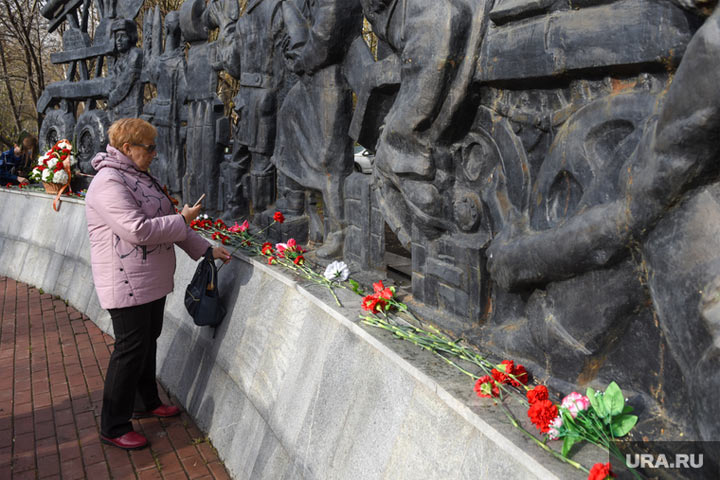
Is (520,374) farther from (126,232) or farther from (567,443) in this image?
(126,232)

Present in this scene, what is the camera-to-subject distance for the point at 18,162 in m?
10.3

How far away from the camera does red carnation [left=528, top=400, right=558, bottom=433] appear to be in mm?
2014

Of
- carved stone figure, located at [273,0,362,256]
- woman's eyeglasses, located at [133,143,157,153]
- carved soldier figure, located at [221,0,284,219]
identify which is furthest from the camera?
carved soldier figure, located at [221,0,284,219]

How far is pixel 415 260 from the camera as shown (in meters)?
3.34

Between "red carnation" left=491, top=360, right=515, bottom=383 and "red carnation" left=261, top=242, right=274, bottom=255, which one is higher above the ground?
"red carnation" left=491, top=360, right=515, bottom=383

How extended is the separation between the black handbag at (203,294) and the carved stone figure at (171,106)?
3053mm

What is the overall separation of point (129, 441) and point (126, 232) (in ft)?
4.56

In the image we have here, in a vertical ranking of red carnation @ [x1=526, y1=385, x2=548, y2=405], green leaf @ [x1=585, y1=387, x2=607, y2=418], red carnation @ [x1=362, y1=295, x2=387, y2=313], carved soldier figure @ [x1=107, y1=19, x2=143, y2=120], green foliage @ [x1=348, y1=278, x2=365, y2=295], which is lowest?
green foliage @ [x1=348, y1=278, x2=365, y2=295]

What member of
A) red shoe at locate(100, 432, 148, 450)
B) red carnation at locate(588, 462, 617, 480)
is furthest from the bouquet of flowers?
red carnation at locate(588, 462, 617, 480)

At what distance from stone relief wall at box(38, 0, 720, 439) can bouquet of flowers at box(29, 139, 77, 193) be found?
14.9 ft

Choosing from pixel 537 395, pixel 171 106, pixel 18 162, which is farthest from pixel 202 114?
pixel 18 162

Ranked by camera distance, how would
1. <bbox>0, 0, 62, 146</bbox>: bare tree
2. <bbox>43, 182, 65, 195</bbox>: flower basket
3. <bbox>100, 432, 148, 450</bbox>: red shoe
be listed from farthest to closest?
1. <bbox>0, 0, 62, 146</bbox>: bare tree
2. <bbox>43, 182, 65, 195</bbox>: flower basket
3. <bbox>100, 432, 148, 450</bbox>: red shoe

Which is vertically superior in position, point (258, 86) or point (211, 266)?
point (258, 86)

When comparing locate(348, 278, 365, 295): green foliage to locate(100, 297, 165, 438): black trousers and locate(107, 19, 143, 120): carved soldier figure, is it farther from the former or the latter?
locate(107, 19, 143, 120): carved soldier figure
